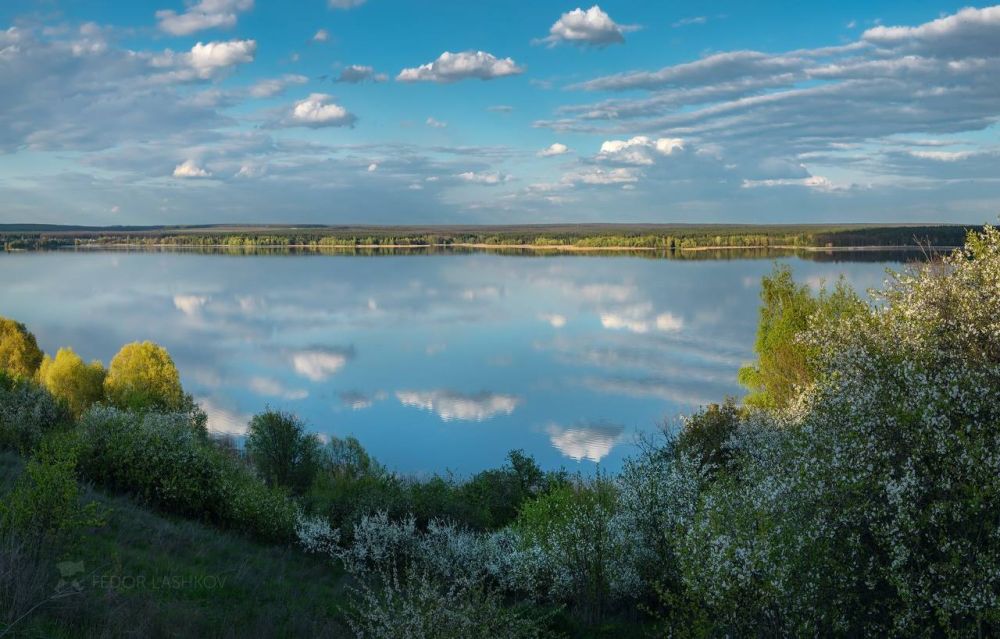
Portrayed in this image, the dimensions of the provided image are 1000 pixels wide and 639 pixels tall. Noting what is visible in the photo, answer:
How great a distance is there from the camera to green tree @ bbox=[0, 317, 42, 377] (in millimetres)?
53938

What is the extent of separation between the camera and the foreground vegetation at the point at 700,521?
416 inches

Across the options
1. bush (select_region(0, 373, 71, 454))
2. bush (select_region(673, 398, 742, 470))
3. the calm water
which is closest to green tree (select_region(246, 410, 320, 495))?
the calm water

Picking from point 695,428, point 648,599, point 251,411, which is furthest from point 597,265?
point 648,599

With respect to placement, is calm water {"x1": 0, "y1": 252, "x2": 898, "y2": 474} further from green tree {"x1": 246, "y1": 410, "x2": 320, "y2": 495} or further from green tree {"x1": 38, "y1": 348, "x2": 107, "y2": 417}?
green tree {"x1": 38, "y1": 348, "x2": 107, "y2": 417}

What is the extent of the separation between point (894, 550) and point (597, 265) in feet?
608

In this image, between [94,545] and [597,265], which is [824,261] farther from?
[94,545]

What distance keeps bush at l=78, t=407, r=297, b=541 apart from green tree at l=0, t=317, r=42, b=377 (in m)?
37.1

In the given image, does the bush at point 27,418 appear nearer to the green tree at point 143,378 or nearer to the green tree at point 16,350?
the green tree at point 143,378

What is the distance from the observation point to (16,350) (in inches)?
2141

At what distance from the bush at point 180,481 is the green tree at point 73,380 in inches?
1188

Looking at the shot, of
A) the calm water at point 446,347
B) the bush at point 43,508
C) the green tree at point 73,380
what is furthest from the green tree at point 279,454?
Answer: the bush at point 43,508

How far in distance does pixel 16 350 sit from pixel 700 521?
5559 cm

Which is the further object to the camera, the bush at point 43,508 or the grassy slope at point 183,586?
the bush at point 43,508

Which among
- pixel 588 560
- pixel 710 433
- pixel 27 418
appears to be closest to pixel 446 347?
pixel 710 433
